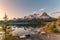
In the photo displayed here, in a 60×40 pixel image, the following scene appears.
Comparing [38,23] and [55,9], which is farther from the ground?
[55,9]

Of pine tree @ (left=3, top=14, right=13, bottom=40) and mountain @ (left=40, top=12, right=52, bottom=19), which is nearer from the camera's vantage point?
pine tree @ (left=3, top=14, right=13, bottom=40)

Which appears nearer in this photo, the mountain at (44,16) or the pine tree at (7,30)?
the pine tree at (7,30)

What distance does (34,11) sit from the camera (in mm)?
2572

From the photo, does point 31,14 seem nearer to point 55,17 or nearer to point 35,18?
point 35,18

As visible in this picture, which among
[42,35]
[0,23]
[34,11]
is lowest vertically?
[42,35]

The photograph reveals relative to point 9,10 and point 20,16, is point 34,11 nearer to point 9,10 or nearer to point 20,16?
point 20,16

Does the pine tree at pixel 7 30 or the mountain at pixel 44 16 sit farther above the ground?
the mountain at pixel 44 16

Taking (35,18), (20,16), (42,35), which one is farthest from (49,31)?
(20,16)

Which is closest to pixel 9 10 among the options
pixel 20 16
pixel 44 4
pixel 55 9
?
pixel 20 16

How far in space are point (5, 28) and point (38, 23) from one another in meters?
0.51

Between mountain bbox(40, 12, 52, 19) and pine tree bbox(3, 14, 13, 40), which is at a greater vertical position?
mountain bbox(40, 12, 52, 19)

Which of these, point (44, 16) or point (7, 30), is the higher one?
point (44, 16)

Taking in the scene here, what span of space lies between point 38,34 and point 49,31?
0.17 meters

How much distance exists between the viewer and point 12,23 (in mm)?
2584
